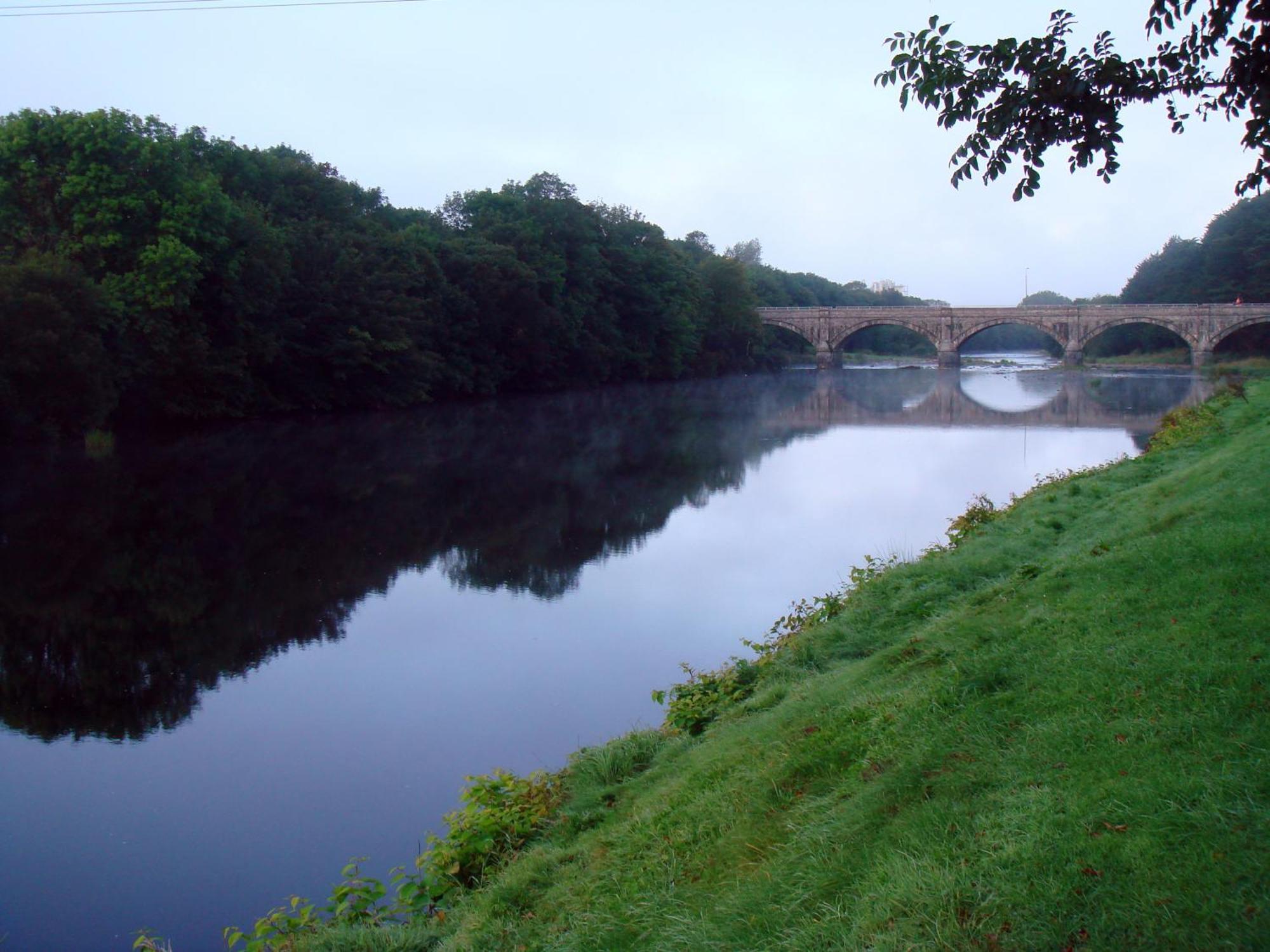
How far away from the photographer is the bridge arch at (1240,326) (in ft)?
229

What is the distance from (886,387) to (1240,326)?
84.4 feet

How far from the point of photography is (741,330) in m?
83.4

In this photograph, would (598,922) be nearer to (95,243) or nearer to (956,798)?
(956,798)

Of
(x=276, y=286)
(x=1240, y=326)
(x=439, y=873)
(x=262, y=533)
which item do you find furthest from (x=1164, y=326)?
(x=439, y=873)

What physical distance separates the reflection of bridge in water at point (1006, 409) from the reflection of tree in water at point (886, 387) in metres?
0.07

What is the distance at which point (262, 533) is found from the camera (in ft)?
64.4

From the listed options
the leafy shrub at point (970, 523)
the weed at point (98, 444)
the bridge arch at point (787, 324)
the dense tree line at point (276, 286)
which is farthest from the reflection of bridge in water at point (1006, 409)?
the bridge arch at point (787, 324)

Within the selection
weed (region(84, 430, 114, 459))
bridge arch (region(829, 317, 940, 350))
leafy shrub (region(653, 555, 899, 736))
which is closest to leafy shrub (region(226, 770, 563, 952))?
leafy shrub (region(653, 555, 899, 736))

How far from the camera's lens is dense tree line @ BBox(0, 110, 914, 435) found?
29.5 metres

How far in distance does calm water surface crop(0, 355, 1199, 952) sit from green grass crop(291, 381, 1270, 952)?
2333 millimetres

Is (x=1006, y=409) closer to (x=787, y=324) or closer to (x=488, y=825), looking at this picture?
(x=488, y=825)

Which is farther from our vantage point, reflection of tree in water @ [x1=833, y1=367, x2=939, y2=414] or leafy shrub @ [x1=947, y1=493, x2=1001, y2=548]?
reflection of tree in water @ [x1=833, y1=367, x2=939, y2=414]

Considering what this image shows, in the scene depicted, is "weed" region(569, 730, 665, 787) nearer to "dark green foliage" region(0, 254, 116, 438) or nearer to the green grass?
the green grass

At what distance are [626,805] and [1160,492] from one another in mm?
8666
